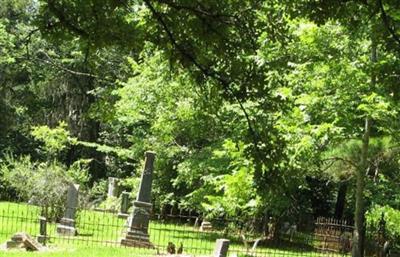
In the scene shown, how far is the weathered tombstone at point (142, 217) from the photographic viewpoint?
15.3 metres

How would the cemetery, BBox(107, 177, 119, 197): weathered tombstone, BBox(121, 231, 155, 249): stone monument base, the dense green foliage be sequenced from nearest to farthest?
the dense green foliage
the cemetery
BBox(121, 231, 155, 249): stone monument base
BBox(107, 177, 119, 197): weathered tombstone

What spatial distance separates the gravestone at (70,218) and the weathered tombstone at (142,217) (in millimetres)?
1674

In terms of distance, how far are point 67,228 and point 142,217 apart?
83.7 inches

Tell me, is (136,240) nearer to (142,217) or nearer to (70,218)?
(142,217)

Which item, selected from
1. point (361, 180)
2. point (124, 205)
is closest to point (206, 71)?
point (361, 180)

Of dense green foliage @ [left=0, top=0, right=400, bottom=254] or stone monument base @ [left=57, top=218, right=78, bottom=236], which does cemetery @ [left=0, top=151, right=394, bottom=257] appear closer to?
stone monument base @ [left=57, top=218, right=78, bottom=236]

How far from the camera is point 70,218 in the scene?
16750 millimetres

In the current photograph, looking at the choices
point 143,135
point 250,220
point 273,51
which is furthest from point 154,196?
point 273,51

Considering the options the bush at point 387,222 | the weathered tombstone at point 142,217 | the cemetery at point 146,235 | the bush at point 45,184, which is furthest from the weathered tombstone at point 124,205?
the bush at point 387,222

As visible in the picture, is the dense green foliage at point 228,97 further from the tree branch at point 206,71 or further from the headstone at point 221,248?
the headstone at point 221,248

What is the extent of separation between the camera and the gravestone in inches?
637

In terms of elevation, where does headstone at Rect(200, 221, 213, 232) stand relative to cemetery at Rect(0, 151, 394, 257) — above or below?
below

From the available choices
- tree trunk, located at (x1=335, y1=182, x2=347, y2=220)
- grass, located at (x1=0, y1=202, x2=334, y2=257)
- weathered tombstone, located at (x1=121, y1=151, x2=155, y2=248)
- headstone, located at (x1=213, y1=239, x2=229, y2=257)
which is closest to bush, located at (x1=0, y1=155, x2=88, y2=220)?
grass, located at (x1=0, y1=202, x2=334, y2=257)

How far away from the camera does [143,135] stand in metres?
26.2
